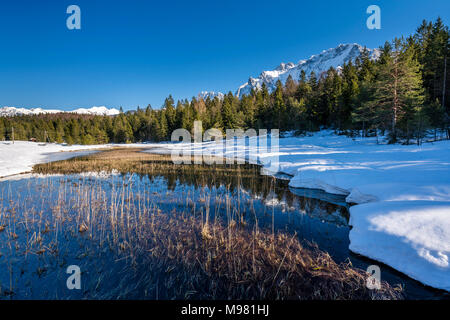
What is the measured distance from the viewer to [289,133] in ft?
168

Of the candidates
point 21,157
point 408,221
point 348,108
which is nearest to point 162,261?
point 408,221

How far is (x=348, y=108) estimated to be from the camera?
39.8 meters

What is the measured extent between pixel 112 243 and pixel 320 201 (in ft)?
30.4

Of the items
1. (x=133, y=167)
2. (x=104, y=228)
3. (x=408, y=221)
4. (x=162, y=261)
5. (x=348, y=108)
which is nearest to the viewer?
(x=162, y=261)

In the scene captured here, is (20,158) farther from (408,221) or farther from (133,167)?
(408,221)

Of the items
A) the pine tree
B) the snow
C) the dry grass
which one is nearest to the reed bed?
the dry grass

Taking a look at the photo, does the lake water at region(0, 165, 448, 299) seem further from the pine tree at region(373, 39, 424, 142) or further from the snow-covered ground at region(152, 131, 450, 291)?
the pine tree at region(373, 39, 424, 142)

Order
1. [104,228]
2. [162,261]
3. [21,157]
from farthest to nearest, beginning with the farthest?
[21,157]
[104,228]
[162,261]

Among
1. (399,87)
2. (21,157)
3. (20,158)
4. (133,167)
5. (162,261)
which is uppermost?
(399,87)

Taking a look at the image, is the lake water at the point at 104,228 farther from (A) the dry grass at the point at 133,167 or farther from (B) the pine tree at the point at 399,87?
(B) the pine tree at the point at 399,87

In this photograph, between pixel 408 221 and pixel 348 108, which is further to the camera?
pixel 348 108

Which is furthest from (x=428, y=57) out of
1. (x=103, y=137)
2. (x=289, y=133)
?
(x=103, y=137)

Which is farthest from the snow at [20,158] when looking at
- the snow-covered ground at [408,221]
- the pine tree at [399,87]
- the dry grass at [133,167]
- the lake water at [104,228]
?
the pine tree at [399,87]

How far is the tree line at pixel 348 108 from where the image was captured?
24.8 m
